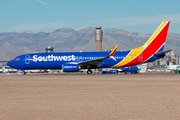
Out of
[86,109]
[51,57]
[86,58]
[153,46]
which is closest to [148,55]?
[153,46]

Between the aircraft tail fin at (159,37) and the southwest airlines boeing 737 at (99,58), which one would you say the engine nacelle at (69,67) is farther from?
the aircraft tail fin at (159,37)

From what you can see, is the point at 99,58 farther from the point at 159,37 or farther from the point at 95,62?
the point at 159,37

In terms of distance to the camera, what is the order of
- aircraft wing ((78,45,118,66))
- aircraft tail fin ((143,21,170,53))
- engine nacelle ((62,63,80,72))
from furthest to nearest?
1. aircraft tail fin ((143,21,170,53))
2. aircraft wing ((78,45,118,66))
3. engine nacelle ((62,63,80,72))

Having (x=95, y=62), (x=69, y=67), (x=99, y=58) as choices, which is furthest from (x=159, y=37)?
(x=69, y=67)

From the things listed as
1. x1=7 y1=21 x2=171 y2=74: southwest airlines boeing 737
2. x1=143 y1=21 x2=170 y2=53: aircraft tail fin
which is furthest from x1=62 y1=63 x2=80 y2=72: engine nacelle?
x1=143 y1=21 x2=170 y2=53: aircraft tail fin

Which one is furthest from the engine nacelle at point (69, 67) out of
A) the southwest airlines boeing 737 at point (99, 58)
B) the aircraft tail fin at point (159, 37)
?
the aircraft tail fin at point (159, 37)

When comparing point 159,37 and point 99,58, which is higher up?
point 159,37

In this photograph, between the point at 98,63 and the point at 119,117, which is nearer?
the point at 119,117

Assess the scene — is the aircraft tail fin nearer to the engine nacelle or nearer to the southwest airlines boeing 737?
the southwest airlines boeing 737

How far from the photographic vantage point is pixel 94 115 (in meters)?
7.81

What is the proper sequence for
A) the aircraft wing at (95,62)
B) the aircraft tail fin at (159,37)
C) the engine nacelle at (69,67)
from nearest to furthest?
1. the engine nacelle at (69,67)
2. the aircraft wing at (95,62)
3. the aircraft tail fin at (159,37)

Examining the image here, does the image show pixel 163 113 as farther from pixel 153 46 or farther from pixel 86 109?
pixel 153 46

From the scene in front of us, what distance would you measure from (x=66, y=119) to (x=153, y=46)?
133 feet

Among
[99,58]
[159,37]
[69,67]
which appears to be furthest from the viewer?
[159,37]
